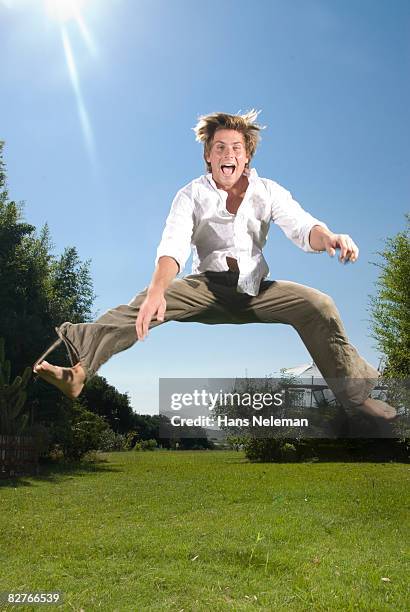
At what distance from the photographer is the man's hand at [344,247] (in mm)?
1980

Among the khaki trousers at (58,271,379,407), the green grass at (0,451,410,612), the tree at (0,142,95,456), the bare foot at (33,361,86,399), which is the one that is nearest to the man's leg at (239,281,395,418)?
the khaki trousers at (58,271,379,407)

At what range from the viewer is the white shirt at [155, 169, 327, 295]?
2.27 meters

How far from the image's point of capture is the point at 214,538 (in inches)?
417

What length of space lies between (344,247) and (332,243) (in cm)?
10

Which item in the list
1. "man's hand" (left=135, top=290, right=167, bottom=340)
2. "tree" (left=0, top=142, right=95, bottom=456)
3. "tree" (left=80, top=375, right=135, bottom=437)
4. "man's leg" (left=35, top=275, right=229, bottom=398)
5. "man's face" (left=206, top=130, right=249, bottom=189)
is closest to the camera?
"man's hand" (left=135, top=290, right=167, bottom=340)

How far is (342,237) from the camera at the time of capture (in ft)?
6.66

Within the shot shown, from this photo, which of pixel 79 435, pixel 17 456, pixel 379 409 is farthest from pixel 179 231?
pixel 17 456

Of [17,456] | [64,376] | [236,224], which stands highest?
[236,224]

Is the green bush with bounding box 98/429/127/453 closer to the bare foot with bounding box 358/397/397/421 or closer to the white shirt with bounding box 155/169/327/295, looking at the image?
the white shirt with bounding box 155/169/327/295

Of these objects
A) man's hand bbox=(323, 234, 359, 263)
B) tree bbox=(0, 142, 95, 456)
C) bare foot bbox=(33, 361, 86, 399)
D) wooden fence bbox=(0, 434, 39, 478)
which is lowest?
wooden fence bbox=(0, 434, 39, 478)

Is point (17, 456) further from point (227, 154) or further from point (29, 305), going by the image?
point (227, 154)

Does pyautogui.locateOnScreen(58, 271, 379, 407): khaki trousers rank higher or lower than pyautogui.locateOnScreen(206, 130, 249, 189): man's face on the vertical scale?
lower

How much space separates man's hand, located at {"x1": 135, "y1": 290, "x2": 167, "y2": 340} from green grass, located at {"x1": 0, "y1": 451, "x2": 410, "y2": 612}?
21.5ft

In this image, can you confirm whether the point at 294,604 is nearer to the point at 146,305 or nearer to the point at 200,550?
the point at 200,550
